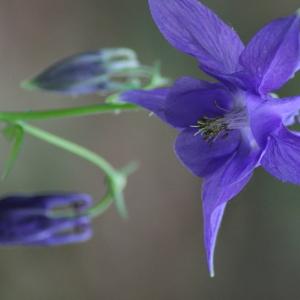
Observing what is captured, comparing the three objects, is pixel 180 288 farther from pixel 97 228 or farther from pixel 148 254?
pixel 97 228

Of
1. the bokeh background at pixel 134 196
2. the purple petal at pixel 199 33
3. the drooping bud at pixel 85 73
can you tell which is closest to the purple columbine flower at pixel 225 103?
the purple petal at pixel 199 33

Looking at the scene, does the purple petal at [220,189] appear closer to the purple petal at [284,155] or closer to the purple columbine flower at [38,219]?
the purple petal at [284,155]

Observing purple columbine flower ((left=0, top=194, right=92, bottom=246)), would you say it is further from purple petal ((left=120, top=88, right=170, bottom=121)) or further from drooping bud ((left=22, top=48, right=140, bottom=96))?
purple petal ((left=120, top=88, right=170, bottom=121))

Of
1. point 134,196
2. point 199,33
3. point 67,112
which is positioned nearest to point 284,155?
point 199,33

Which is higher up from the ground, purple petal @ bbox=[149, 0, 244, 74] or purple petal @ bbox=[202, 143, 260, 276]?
purple petal @ bbox=[149, 0, 244, 74]

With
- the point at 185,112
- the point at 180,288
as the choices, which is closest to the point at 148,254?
the point at 180,288

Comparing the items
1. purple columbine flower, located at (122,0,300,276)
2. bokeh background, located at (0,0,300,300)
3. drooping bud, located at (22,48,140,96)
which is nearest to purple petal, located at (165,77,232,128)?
purple columbine flower, located at (122,0,300,276)
